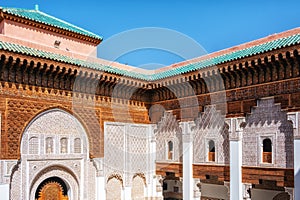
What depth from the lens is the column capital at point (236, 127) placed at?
5.96 meters

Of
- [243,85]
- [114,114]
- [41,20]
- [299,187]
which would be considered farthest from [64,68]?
[299,187]

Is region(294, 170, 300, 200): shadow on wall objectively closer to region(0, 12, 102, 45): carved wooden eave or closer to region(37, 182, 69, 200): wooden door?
region(37, 182, 69, 200): wooden door

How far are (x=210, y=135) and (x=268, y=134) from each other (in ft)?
4.37

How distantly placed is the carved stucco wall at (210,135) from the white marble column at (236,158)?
8.3 inches

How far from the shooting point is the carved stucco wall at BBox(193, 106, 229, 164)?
20.7 ft

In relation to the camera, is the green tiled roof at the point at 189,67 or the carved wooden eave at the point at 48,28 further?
the carved wooden eave at the point at 48,28

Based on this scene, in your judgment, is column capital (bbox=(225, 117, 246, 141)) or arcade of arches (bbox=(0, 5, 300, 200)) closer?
arcade of arches (bbox=(0, 5, 300, 200))

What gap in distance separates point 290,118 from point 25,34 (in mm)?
5915

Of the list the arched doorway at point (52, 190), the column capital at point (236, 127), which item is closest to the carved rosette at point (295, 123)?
the column capital at point (236, 127)

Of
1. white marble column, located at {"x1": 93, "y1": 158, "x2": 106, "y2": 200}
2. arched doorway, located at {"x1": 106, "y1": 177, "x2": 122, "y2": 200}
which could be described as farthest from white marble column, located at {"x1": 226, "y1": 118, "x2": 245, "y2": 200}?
white marble column, located at {"x1": 93, "y1": 158, "x2": 106, "y2": 200}

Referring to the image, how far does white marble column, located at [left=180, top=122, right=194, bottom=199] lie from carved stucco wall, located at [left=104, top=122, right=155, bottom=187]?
1123mm

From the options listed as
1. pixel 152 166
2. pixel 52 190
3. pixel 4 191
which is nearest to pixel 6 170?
pixel 4 191

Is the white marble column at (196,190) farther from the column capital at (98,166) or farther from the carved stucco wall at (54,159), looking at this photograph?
the carved stucco wall at (54,159)

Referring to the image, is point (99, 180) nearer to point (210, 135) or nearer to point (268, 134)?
point (210, 135)
